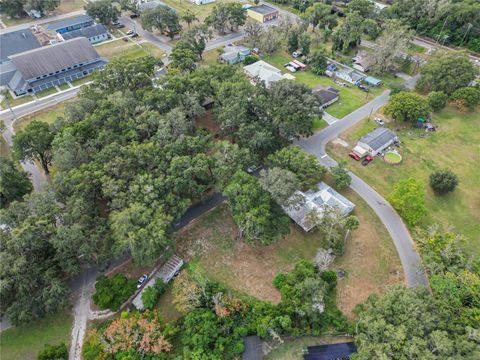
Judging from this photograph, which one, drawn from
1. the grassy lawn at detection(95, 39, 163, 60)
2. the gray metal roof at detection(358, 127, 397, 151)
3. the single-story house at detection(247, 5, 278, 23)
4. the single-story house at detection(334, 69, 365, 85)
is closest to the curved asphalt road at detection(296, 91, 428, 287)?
the gray metal roof at detection(358, 127, 397, 151)

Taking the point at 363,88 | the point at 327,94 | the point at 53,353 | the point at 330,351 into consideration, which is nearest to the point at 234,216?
the point at 330,351

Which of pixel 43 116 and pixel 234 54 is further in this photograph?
pixel 234 54

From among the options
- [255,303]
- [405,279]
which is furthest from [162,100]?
[405,279]

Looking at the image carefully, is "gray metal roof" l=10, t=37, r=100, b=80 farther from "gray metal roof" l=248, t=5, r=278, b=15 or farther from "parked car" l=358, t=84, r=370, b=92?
"parked car" l=358, t=84, r=370, b=92

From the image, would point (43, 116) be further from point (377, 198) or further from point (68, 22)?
point (377, 198)

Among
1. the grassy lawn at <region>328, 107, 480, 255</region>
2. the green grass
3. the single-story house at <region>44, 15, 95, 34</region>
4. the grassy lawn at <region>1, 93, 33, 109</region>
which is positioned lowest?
the grassy lawn at <region>328, 107, 480, 255</region>
